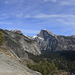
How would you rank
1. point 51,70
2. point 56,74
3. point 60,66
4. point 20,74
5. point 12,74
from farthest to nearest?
point 60,66
point 56,74
point 51,70
point 20,74
point 12,74

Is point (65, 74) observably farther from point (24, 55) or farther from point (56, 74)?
point (24, 55)

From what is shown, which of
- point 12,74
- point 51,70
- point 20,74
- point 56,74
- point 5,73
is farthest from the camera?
point 56,74

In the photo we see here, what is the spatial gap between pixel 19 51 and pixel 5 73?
15844cm

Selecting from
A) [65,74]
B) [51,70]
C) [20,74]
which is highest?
[20,74]

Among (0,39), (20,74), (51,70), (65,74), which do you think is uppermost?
(0,39)

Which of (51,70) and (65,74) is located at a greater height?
(51,70)

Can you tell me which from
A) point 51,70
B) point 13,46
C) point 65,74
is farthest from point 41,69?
point 13,46

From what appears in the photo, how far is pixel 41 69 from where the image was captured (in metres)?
87.0

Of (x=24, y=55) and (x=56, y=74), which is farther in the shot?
(x=24, y=55)

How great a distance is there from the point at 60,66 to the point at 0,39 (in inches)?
4893

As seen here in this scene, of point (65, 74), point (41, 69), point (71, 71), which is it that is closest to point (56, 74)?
point (41, 69)

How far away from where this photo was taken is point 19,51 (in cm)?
17350

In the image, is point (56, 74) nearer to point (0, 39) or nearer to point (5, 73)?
point (0, 39)

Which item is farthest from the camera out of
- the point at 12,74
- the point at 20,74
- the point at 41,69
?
the point at 41,69
